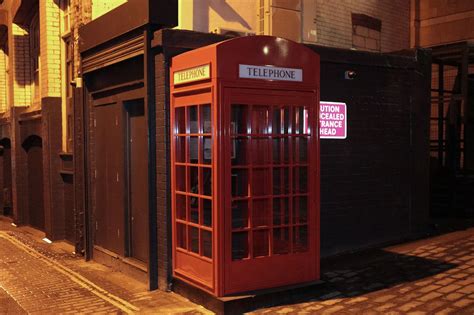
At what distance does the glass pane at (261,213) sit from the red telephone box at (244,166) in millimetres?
12

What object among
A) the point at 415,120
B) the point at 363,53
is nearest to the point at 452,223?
the point at 415,120

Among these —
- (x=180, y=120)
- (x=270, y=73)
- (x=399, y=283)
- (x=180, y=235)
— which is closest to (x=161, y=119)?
(x=180, y=120)

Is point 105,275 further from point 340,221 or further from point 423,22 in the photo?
point 423,22

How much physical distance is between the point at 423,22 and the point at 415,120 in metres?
5.19

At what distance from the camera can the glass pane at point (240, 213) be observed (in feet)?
17.9

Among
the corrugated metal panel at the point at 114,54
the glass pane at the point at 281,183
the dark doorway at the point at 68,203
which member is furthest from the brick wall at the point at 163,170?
the dark doorway at the point at 68,203

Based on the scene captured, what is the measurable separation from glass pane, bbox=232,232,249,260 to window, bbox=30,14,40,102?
29.0 ft

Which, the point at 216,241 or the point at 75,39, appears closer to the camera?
the point at 216,241

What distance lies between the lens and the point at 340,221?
7.57m

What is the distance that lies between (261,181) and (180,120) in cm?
125

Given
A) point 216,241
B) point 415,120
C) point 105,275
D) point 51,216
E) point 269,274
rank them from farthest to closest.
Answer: point 51,216 < point 415,120 < point 105,275 < point 269,274 < point 216,241

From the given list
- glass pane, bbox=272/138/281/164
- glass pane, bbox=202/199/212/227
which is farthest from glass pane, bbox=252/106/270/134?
glass pane, bbox=202/199/212/227

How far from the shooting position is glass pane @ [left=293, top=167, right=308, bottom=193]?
5668mm

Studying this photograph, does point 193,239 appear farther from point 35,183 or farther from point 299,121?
point 35,183
